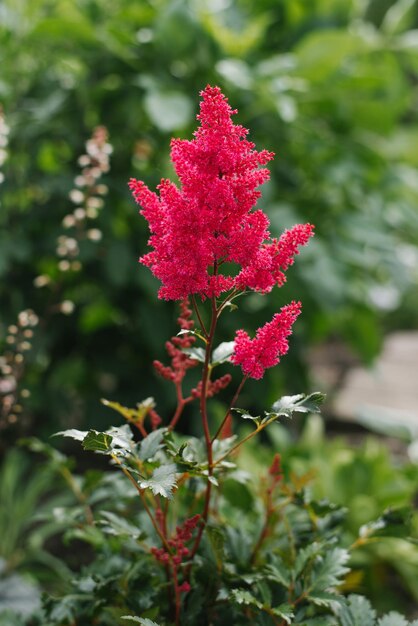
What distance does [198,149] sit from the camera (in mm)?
662

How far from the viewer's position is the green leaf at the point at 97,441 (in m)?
0.68

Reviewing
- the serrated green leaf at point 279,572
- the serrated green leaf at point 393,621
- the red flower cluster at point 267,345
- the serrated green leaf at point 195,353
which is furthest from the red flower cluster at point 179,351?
the serrated green leaf at point 393,621

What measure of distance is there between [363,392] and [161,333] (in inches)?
59.3

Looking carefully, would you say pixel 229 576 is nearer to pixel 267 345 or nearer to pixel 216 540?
pixel 216 540

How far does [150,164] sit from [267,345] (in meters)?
1.50

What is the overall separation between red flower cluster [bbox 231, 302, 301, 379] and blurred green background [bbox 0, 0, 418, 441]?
1087 mm

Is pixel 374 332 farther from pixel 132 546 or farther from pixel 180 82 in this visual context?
pixel 132 546

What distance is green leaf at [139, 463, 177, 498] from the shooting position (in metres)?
0.66

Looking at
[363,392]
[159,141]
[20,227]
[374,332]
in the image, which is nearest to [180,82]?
[159,141]

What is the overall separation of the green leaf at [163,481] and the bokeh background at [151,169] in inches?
42.3

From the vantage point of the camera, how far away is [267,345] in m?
0.69

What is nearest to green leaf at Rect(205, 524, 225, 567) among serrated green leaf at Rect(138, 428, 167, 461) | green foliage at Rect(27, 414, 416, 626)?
green foliage at Rect(27, 414, 416, 626)

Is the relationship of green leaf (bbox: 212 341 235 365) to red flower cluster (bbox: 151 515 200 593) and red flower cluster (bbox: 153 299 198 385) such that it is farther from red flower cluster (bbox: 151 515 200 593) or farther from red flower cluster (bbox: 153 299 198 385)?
red flower cluster (bbox: 151 515 200 593)

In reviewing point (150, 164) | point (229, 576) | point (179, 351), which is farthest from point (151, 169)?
point (229, 576)
